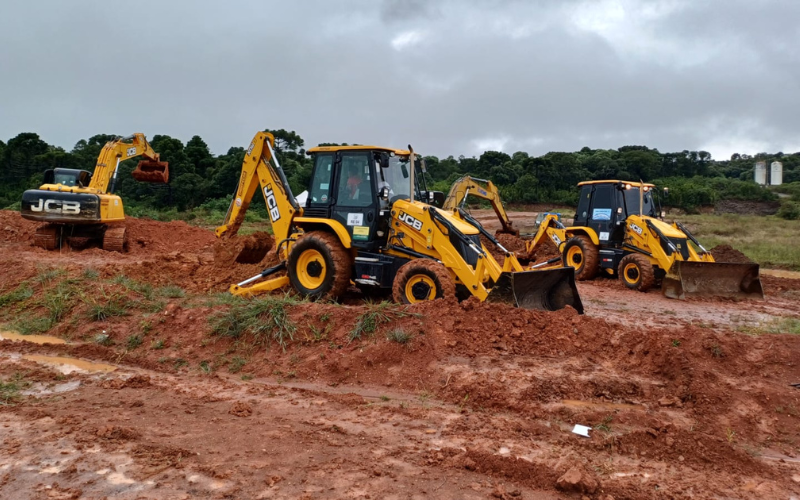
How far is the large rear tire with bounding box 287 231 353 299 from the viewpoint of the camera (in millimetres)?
9148

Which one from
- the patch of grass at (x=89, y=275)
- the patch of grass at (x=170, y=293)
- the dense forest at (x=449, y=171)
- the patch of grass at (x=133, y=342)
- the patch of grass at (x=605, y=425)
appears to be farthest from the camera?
the dense forest at (x=449, y=171)

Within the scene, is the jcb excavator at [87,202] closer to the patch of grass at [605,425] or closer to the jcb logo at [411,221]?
the jcb logo at [411,221]

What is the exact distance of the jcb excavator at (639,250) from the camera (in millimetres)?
12148

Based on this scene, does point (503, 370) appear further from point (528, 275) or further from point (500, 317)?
point (528, 275)

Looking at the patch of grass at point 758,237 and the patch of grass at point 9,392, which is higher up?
the patch of grass at point 758,237

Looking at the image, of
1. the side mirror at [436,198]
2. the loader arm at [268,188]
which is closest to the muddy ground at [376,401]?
the loader arm at [268,188]

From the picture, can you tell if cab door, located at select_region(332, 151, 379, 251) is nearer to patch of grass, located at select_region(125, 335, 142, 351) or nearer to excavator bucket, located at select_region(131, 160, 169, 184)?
patch of grass, located at select_region(125, 335, 142, 351)

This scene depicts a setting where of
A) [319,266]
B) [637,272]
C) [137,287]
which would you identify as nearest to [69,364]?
[137,287]

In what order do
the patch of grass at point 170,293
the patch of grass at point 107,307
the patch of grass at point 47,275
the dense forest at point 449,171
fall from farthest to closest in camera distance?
the dense forest at point 449,171, the patch of grass at point 47,275, the patch of grass at point 170,293, the patch of grass at point 107,307

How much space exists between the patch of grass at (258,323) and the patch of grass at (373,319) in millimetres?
792

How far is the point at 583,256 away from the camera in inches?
572

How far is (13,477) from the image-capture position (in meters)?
3.92

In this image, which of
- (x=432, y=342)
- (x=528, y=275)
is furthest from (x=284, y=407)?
(x=528, y=275)

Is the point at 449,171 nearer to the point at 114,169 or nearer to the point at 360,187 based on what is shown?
the point at 114,169
